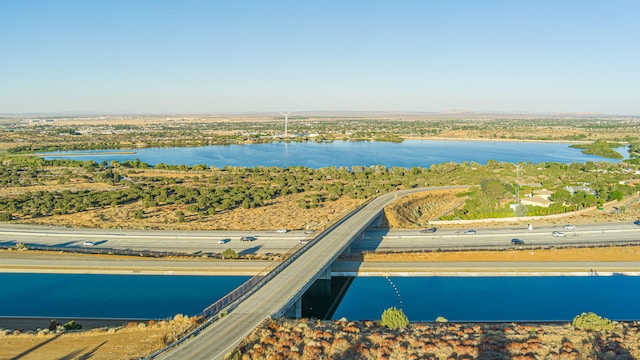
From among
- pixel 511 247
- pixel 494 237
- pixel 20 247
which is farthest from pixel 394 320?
pixel 20 247

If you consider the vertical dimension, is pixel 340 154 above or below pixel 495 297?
above

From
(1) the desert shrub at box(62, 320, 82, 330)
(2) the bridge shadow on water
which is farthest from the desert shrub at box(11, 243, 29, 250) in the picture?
Answer: (2) the bridge shadow on water

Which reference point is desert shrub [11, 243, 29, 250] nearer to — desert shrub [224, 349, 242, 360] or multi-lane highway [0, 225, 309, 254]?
multi-lane highway [0, 225, 309, 254]

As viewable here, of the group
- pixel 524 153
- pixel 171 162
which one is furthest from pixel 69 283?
pixel 524 153

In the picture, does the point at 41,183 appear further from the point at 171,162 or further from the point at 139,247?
the point at 139,247

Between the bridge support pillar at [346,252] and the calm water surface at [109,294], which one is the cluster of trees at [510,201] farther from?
the calm water surface at [109,294]

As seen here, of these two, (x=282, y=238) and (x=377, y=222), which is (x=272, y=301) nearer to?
(x=282, y=238)

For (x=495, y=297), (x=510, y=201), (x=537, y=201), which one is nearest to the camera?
(x=495, y=297)

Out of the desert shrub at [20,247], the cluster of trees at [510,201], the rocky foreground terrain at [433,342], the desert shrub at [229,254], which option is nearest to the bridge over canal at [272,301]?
the rocky foreground terrain at [433,342]
